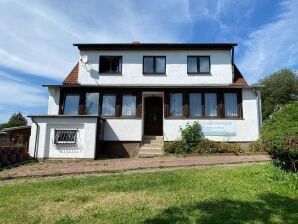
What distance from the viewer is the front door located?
64.8ft

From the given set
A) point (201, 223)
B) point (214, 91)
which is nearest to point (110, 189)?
point (201, 223)

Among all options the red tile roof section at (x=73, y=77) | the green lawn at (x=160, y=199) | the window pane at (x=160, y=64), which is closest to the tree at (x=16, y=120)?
the red tile roof section at (x=73, y=77)

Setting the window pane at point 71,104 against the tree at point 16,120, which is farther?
the tree at point 16,120

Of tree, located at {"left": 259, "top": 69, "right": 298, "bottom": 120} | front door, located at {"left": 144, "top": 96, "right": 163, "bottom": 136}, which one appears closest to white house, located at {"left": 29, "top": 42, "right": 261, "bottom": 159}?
front door, located at {"left": 144, "top": 96, "right": 163, "bottom": 136}

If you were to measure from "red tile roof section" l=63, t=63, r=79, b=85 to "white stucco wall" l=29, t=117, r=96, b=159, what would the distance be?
12.8 feet

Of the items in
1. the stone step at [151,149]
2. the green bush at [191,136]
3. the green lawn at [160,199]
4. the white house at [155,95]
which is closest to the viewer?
the green lawn at [160,199]

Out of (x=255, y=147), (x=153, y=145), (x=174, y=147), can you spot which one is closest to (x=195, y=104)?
(x=174, y=147)

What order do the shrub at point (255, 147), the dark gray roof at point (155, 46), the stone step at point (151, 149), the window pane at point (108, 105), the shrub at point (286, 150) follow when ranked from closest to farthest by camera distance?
the shrub at point (286, 150) < the shrub at point (255, 147) < the stone step at point (151, 149) < the window pane at point (108, 105) < the dark gray roof at point (155, 46)

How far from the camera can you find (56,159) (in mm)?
16047

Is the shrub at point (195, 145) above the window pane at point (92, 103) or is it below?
below

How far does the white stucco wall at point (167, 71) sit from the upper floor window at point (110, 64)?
27 centimetres

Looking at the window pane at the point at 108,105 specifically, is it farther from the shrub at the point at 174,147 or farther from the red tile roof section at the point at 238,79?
the red tile roof section at the point at 238,79

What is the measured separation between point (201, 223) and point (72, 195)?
340 centimetres

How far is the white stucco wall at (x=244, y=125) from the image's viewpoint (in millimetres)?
18422
